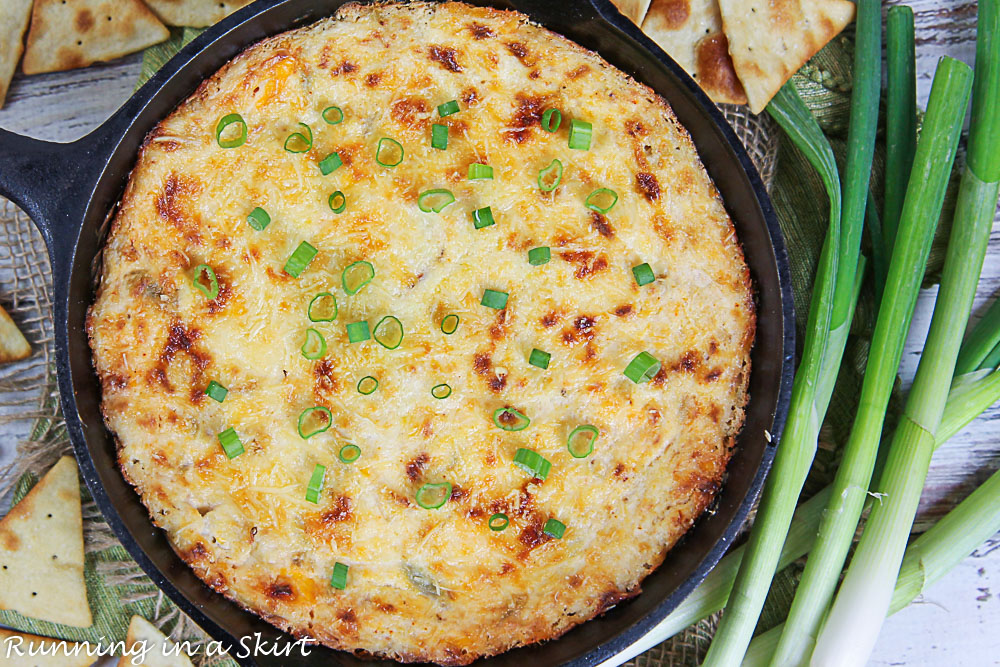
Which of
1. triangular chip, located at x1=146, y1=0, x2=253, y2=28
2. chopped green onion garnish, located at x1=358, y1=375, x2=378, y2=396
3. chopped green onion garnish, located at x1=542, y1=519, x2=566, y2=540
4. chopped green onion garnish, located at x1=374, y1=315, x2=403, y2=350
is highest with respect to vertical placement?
triangular chip, located at x1=146, y1=0, x2=253, y2=28

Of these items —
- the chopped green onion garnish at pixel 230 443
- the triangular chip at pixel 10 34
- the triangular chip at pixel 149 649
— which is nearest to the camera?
the chopped green onion garnish at pixel 230 443

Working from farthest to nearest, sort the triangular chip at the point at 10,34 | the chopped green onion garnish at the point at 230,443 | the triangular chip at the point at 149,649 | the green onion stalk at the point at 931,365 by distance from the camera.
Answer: the triangular chip at the point at 10,34
the triangular chip at the point at 149,649
the green onion stalk at the point at 931,365
the chopped green onion garnish at the point at 230,443

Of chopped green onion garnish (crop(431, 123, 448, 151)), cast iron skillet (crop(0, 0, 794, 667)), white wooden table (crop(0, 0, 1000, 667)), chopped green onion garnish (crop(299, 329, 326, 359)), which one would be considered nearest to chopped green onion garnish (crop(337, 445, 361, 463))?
chopped green onion garnish (crop(299, 329, 326, 359))

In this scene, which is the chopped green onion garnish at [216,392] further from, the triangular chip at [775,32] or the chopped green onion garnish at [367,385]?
the triangular chip at [775,32]

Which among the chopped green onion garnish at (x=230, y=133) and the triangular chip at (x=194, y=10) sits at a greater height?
the triangular chip at (x=194, y=10)

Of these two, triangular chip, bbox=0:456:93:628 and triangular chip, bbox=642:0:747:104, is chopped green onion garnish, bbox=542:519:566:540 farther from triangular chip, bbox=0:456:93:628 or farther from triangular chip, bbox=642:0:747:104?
triangular chip, bbox=0:456:93:628

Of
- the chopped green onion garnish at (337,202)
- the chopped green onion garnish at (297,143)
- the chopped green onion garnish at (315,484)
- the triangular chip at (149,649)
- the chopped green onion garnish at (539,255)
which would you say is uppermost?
the chopped green onion garnish at (297,143)

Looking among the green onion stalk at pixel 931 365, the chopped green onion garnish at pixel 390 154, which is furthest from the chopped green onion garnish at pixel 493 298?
the green onion stalk at pixel 931 365
